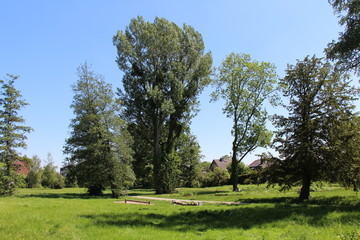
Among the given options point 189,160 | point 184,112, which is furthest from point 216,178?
point 184,112

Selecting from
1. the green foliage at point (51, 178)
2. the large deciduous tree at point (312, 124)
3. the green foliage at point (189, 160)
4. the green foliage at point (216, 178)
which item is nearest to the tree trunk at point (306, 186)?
the large deciduous tree at point (312, 124)

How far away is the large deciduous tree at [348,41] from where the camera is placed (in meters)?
12.3

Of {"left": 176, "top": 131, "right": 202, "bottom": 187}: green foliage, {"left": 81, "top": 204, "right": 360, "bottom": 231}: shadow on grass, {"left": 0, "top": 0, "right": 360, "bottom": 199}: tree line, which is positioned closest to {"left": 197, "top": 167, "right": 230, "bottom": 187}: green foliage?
{"left": 176, "top": 131, "right": 202, "bottom": 187}: green foliage

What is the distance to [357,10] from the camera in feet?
40.2

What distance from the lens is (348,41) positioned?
40.6 feet

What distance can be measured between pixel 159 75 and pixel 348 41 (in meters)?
21.5

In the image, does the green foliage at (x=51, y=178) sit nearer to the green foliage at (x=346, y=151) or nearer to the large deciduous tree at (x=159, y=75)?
the large deciduous tree at (x=159, y=75)

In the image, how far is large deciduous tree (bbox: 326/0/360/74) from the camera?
12273 mm

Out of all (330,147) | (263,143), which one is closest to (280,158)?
(330,147)

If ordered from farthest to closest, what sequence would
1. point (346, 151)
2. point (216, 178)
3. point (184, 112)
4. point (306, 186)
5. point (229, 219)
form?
point (216, 178), point (184, 112), point (306, 186), point (346, 151), point (229, 219)

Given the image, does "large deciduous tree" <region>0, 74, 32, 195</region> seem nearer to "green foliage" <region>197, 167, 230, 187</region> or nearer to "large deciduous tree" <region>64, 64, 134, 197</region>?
"large deciduous tree" <region>64, 64, 134, 197</region>

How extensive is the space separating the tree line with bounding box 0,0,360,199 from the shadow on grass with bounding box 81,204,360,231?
15.7ft

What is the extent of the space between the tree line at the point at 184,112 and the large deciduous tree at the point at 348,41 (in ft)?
0.15

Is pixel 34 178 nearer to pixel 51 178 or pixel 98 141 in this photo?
pixel 51 178
